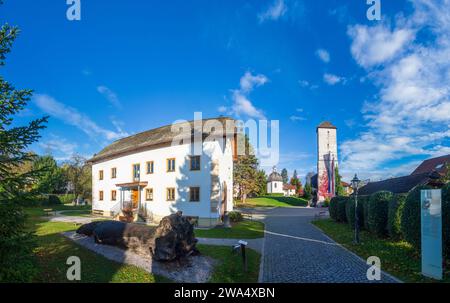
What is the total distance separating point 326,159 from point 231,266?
44.9 metres

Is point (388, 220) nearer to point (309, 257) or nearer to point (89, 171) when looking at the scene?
point (309, 257)

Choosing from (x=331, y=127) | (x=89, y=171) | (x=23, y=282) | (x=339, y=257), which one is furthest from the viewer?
(x=331, y=127)

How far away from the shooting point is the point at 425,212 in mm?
8500

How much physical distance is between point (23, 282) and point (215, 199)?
53.0 ft

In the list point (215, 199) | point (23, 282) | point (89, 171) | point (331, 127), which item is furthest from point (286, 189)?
point (23, 282)

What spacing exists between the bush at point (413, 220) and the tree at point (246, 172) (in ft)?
125

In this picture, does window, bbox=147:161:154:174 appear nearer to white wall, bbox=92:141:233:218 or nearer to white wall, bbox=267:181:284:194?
white wall, bbox=92:141:233:218

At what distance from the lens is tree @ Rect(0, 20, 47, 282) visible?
5.05 m

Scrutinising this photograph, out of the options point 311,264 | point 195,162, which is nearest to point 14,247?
point 311,264

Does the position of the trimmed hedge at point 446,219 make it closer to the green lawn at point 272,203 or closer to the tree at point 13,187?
the tree at point 13,187

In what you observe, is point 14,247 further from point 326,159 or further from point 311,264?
point 326,159

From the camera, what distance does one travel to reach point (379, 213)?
14.4 m

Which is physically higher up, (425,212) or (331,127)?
(331,127)
